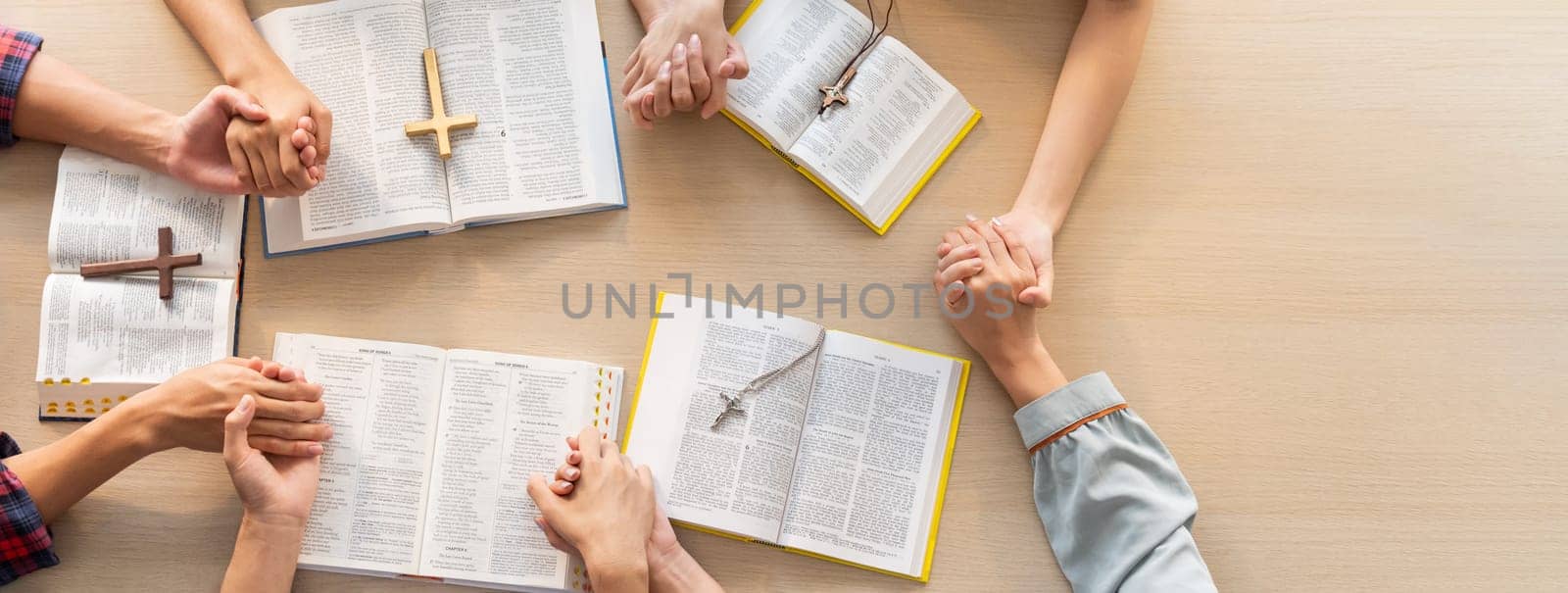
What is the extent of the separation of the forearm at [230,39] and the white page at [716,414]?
0.55 m

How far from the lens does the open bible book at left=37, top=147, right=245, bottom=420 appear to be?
117cm

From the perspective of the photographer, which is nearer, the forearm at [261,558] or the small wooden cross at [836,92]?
the forearm at [261,558]

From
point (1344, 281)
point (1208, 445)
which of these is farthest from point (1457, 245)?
point (1208, 445)

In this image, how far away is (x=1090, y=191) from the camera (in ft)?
4.20

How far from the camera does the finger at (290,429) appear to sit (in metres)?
1.13

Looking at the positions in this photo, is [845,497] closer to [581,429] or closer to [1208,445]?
[581,429]

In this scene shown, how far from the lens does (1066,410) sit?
1195mm

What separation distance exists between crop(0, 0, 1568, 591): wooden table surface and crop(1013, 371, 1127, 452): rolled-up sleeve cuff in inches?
1.7

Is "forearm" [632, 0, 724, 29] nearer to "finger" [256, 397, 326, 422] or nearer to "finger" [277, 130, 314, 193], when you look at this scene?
"finger" [277, 130, 314, 193]

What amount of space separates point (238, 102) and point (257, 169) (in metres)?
0.08

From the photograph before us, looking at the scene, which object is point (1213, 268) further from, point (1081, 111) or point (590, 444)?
point (590, 444)

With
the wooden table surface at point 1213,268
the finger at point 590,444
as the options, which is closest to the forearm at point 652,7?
the wooden table surface at point 1213,268

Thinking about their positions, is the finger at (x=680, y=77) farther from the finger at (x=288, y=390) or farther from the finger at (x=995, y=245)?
the finger at (x=288, y=390)

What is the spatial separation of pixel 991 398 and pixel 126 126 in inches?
43.2
